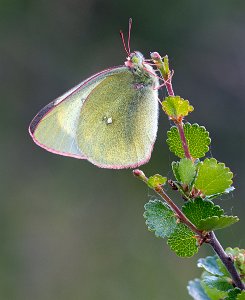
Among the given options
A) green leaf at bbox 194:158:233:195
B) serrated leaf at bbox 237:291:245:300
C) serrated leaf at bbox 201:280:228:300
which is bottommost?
serrated leaf at bbox 201:280:228:300

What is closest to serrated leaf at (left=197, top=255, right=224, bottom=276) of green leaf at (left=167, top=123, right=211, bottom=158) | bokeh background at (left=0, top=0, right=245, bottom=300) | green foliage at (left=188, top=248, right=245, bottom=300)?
green foliage at (left=188, top=248, right=245, bottom=300)

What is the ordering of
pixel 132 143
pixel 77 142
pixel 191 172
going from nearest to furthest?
pixel 191 172 < pixel 132 143 < pixel 77 142

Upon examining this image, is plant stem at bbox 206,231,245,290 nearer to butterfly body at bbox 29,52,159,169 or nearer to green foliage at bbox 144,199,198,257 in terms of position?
green foliage at bbox 144,199,198,257

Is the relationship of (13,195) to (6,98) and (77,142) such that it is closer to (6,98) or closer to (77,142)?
(6,98)

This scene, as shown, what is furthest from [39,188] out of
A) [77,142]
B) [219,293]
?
[219,293]

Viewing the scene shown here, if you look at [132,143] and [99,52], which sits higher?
[132,143]

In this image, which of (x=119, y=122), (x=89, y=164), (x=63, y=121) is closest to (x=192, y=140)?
(x=119, y=122)
